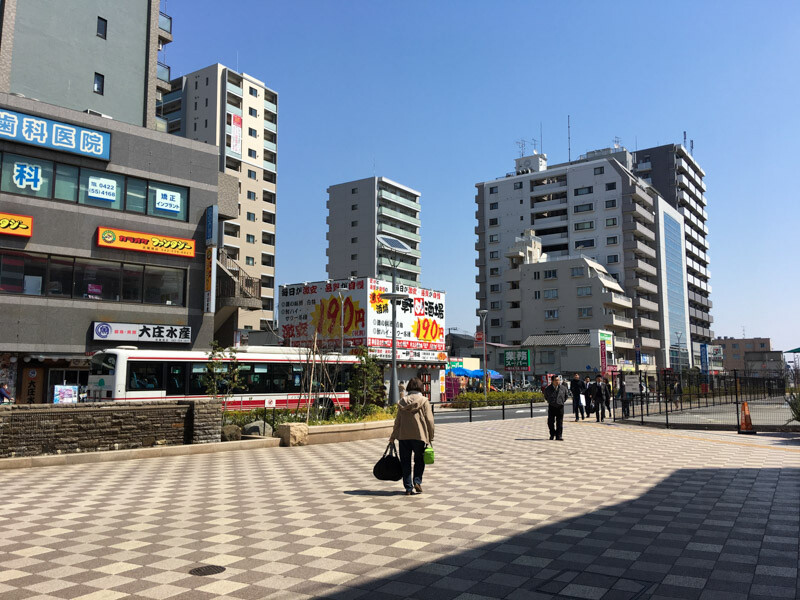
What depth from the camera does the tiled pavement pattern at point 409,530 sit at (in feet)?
17.0

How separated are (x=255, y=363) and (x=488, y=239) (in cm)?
6889

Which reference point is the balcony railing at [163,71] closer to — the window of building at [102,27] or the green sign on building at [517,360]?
the window of building at [102,27]

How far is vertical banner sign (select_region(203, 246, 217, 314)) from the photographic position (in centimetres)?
2841

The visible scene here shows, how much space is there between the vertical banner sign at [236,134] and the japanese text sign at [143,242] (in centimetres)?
4518

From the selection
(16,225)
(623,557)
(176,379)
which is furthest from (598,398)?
(16,225)

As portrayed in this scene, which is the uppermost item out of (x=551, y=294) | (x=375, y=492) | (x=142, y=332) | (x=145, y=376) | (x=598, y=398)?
(x=551, y=294)

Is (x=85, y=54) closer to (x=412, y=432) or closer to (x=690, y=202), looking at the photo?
(x=412, y=432)

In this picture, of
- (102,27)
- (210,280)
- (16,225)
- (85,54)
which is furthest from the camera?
A: (102,27)

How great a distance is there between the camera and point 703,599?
474 cm

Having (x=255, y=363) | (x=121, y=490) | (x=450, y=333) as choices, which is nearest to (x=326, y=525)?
(x=121, y=490)

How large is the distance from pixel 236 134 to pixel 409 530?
229 feet

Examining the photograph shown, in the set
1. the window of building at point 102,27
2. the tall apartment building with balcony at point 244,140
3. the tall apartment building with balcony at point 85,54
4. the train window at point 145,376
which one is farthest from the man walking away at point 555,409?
the tall apartment building with balcony at point 244,140

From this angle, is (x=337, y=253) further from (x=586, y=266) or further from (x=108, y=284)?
(x=108, y=284)

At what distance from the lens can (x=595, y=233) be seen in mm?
80938
